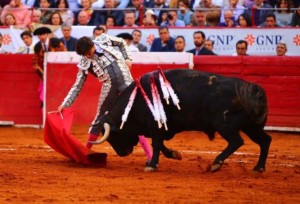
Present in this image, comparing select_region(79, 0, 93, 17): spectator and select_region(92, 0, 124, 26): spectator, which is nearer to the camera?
select_region(92, 0, 124, 26): spectator

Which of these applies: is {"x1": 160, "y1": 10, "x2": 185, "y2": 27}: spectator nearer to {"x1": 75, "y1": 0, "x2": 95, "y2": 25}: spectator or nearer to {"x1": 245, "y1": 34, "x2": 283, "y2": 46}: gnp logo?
{"x1": 245, "y1": 34, "x2": 283, "y2": 46}: gnp logo

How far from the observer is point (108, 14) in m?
14.4

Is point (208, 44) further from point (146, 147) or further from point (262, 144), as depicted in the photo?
point (262, 144)

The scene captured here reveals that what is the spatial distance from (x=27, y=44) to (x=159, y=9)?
7.22 feet

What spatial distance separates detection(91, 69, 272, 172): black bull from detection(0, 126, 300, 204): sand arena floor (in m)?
0.29

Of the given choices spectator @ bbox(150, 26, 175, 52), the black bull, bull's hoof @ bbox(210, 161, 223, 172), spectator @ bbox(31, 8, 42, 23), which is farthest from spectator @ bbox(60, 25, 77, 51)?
bull's hoof @ bbox(210, 161, 223, 172)

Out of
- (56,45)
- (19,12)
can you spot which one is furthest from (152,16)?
(19,12)

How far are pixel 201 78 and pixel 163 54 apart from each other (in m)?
4.35

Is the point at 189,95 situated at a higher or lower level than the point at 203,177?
higher

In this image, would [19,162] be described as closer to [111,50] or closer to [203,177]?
[111,50]

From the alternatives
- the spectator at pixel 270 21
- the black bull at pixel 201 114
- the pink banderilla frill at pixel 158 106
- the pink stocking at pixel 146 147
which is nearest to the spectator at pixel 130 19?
the spectator at pixel 270 21

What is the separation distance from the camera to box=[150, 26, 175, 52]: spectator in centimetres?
1311

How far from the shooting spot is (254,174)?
8312mm

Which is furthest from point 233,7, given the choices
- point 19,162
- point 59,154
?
point 19,162
